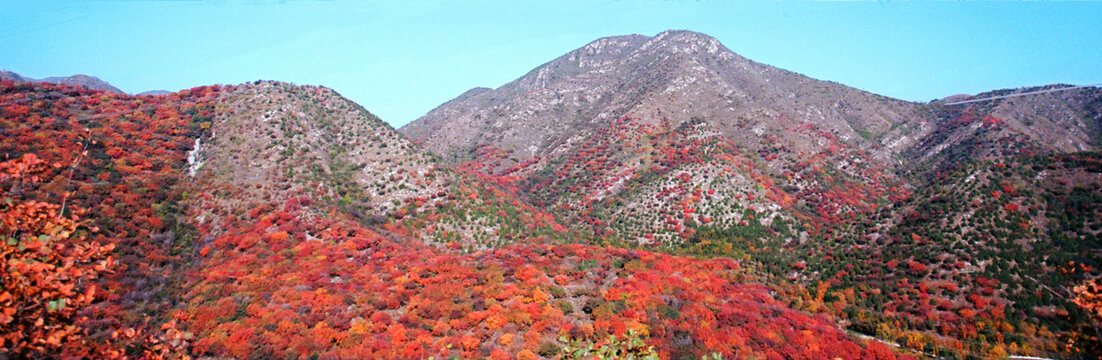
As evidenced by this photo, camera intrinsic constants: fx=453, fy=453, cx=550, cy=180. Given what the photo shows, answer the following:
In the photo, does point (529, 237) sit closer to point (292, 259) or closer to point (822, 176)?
point (292, 259)

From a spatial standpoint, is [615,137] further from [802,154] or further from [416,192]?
[416,192]

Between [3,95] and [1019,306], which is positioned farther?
[3,95]

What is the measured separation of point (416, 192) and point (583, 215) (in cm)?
2546

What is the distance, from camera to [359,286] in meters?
31.5

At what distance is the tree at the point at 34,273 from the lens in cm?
616

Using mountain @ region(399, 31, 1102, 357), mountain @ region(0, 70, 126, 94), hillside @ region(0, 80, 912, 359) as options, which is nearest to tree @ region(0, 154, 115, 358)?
hillside @ region(0, 80, 912, 359)

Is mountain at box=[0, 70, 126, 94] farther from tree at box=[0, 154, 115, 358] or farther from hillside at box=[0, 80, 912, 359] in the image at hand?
tree at box=[0, 154, 115, 358]

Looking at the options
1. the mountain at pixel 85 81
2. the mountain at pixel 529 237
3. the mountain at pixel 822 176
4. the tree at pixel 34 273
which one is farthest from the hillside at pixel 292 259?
the mountain at pixel 85 81

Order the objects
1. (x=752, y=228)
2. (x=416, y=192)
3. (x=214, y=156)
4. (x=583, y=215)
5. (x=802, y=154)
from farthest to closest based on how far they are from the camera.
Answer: (x=802, y=154) → (x=583, y=215) → (x=752, y=228) → (x=416, y=192) → (x=214, y=156)

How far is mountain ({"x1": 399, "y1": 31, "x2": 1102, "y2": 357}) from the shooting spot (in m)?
32.2

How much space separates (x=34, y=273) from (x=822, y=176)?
8512cm

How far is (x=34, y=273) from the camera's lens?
20.9 feet

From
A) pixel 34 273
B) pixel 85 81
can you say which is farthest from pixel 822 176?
pixel 85 81

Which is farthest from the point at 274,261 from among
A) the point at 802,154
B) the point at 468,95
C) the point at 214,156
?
the point at 468,95
